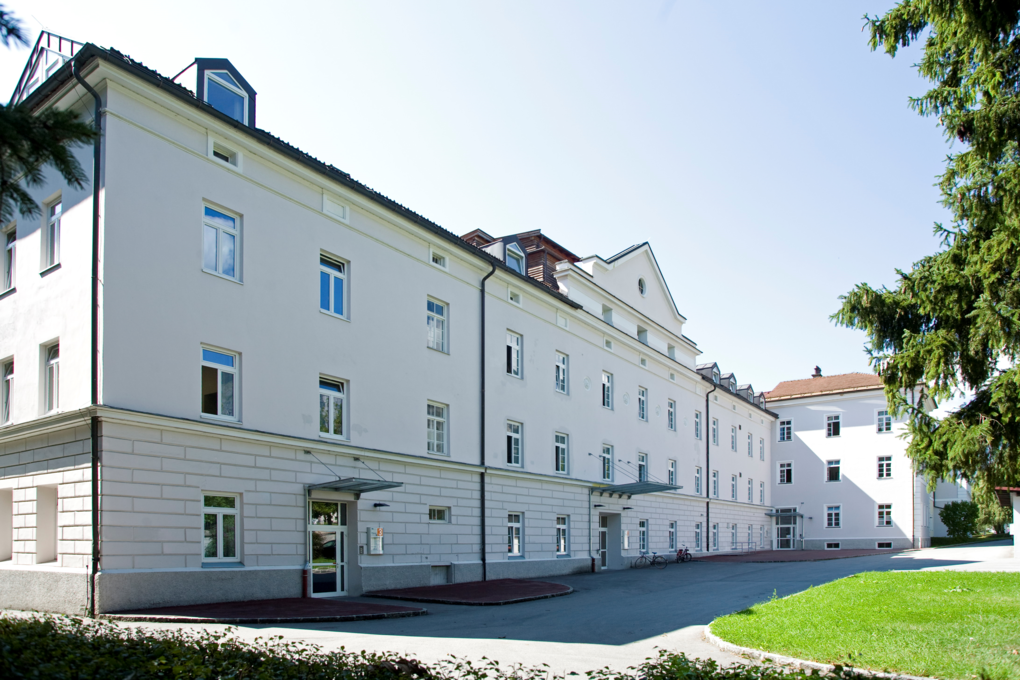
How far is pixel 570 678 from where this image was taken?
30.4ft

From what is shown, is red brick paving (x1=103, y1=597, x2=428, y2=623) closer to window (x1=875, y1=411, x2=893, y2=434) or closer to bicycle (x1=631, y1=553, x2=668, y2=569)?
bicycle (x1=631, y1=553, x2=668, y2=569)

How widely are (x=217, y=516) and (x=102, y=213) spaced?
6.18m

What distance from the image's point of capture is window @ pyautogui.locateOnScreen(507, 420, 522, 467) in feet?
85.0

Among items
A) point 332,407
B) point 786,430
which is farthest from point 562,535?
point 786,430

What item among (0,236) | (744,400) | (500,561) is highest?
(0,236)

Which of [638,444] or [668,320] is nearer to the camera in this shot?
[638,444]

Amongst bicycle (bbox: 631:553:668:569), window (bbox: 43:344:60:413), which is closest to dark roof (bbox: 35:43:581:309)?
window (bbox: 43:344:60:413)

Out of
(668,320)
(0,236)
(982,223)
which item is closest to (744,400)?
(668,320)

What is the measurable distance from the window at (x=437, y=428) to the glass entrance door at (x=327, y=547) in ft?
12.5

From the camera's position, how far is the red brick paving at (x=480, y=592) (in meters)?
17.8

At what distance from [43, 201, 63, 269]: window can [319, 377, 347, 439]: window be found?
6.10 m

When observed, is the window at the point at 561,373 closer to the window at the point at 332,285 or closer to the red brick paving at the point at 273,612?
the window at the point at 332,285

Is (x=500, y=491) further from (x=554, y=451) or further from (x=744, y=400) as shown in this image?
(x=744, y=400)

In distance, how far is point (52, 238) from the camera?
16641 mm
